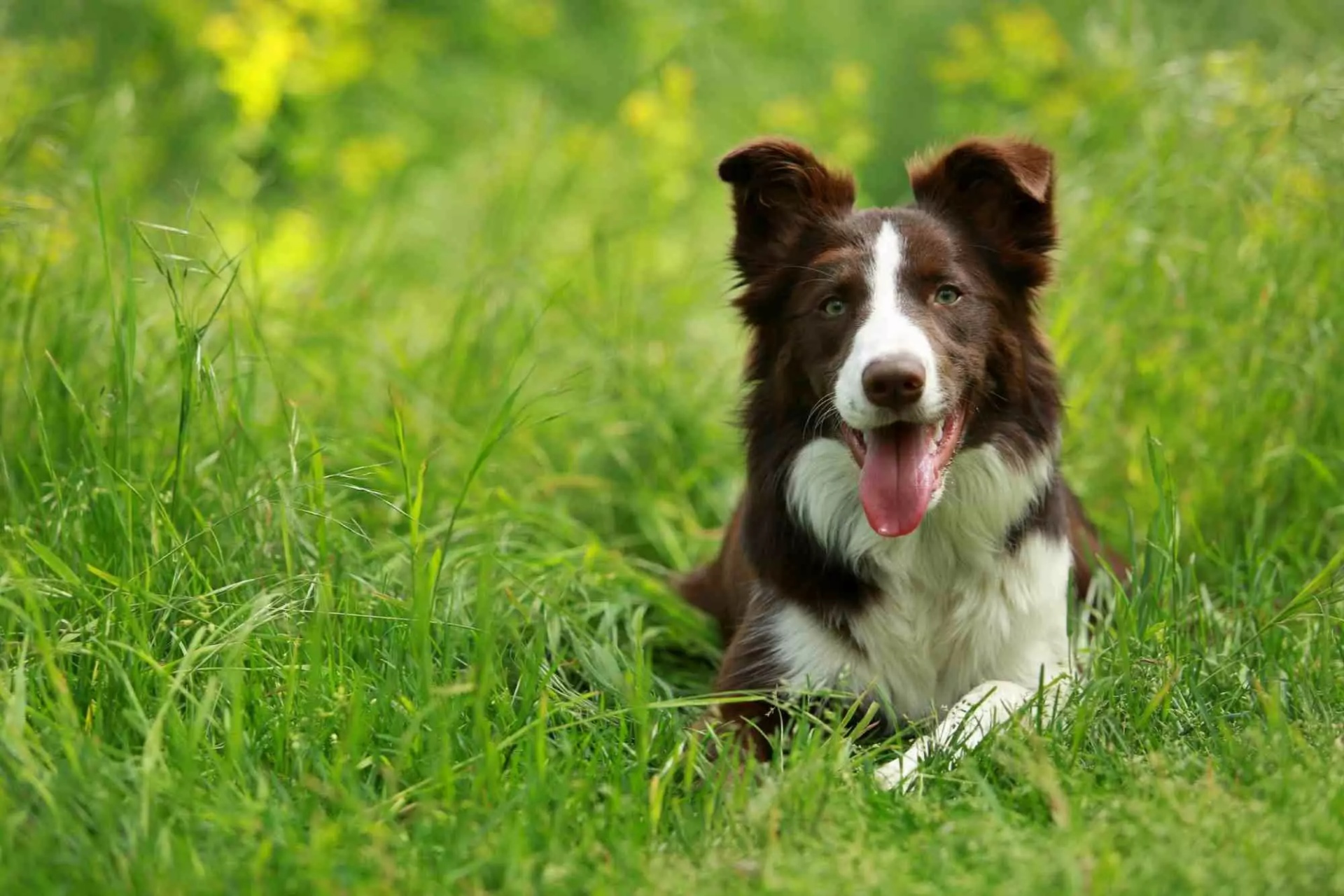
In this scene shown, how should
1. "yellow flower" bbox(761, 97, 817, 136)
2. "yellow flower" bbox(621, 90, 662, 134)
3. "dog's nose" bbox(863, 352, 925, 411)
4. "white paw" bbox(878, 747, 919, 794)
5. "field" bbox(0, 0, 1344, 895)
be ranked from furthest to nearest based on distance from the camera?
"yellow flower" bbox(761, 97, 817, 136), "yellow flower" bbox(621, 90, 662, 134), "dog's nose" bbox(863, 352, 925, 411), "white paw" bbox(878, 747, 919, 794), "field" bbox(0, 0, 1344, 895)

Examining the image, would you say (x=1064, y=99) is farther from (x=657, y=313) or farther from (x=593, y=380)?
(x=593, y=380)

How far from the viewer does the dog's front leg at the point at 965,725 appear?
300 centimetres

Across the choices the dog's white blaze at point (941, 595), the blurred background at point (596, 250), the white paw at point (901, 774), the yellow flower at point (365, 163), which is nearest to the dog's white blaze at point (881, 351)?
the dog's white blaze at point (941, 595)

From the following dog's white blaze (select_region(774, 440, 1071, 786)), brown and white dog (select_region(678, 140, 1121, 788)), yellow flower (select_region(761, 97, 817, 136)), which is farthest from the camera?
yellow flower (select_region(761, 97, 817, 136))

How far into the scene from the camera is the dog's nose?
314 cm

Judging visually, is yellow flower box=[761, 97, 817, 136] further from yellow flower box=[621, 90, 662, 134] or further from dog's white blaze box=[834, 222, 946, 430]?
dog's white blaze box=[834, 222, 946, 430]

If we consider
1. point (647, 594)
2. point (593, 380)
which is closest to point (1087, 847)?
point (647, 594)

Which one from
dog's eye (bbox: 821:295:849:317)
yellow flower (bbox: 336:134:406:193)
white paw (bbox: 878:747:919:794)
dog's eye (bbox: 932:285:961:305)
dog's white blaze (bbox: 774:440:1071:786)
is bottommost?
white paw (bbox: 878:747:919:794)

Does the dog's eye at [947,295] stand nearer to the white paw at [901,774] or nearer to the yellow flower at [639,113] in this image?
the white paw at [901,774]

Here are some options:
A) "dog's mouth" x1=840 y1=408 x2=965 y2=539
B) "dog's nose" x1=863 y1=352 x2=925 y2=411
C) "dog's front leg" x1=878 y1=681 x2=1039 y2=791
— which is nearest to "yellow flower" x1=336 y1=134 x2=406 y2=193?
"dog's mouth" x1=840 y1=408 x2=965 y2=539

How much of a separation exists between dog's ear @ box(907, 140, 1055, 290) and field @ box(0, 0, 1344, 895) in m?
0.61

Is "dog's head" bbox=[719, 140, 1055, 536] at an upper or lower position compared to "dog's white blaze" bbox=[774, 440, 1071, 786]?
upper

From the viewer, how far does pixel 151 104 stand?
6.88m

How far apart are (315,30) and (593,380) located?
10.4 ft
